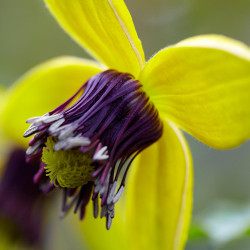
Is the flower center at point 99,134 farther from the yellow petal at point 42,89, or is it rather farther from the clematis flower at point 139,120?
the yellow petal at point 42,89

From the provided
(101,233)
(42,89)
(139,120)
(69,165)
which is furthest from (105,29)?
(101,233)

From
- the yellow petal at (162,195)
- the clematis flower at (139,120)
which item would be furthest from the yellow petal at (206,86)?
the yellow petal at (162,195)

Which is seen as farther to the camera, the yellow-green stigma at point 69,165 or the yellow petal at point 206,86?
the yellow-green stigma at point 69,165

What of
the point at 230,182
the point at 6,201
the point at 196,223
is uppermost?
the point at 6,201

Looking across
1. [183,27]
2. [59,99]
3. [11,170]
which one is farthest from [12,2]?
[59,99]

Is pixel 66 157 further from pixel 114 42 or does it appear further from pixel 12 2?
pixel 12 2

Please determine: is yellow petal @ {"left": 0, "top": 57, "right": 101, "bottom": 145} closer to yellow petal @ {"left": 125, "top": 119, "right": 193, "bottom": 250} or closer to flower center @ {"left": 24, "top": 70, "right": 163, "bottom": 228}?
flower center @ {"left": 24, "top": 70, "right": 163, "bottom": 228}
